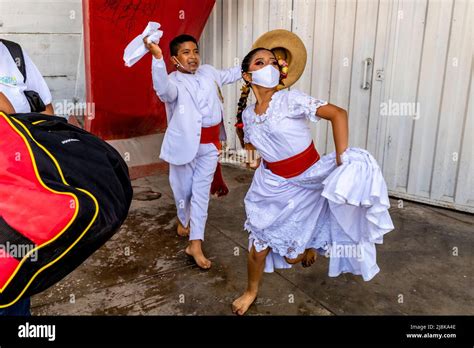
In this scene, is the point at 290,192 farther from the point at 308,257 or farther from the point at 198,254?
the point at 198,254

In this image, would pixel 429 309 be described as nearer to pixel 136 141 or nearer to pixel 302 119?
pixel 302 119

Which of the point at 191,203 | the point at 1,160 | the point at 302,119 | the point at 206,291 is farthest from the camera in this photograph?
the point at 191,203

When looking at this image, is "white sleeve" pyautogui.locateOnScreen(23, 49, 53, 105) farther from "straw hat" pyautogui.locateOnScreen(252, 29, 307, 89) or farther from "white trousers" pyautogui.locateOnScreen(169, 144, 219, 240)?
"straw hat" pyautogui.locateOnScreen(252, 29, 307, 89)

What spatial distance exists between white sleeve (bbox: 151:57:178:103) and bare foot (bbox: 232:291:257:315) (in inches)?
54.9

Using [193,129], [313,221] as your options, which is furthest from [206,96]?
[313,221]

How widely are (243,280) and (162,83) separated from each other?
1.39 metres

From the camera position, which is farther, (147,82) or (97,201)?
(147,82)

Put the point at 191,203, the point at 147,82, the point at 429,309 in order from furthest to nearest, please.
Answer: the point at 147,82 < the point at 191,203 < the point at 429,309

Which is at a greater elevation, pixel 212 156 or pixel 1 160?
pixel 1 160

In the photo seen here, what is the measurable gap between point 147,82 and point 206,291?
299 cm

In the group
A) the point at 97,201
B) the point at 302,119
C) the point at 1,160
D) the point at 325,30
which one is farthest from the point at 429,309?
the point at 325,30

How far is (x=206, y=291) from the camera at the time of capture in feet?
9.13

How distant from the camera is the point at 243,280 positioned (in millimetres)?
2924

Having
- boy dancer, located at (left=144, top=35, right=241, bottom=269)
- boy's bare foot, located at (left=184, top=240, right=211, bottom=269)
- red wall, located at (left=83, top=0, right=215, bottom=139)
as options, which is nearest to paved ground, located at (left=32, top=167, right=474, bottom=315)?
boy's bare foot, located at (left=184, top=240, right=211, bottom=269)
